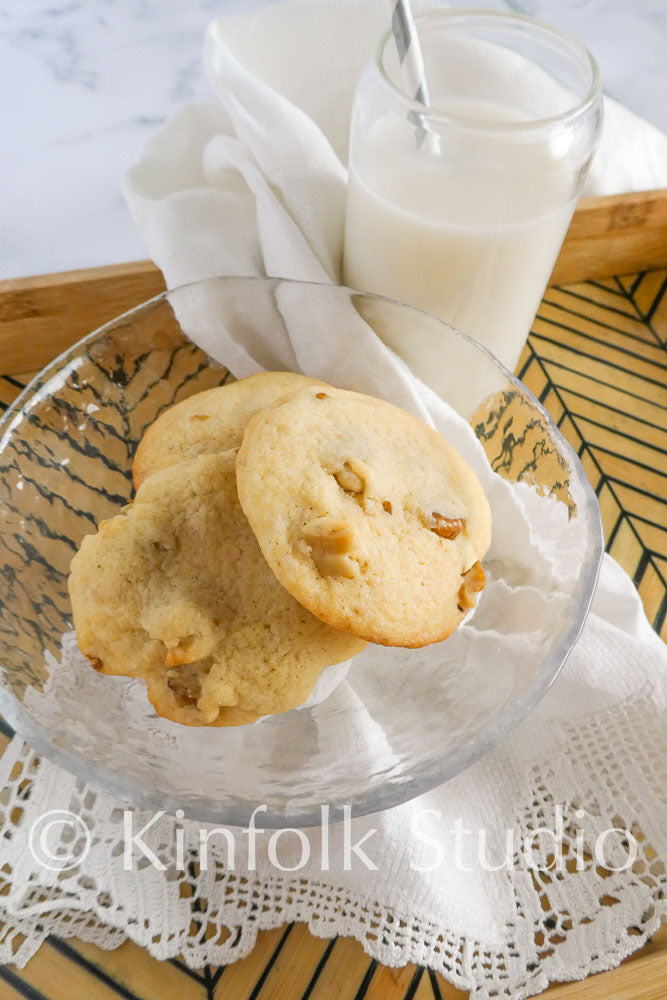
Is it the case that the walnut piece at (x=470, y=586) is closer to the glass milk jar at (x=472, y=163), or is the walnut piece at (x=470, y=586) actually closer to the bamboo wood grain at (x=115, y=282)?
the glass milk jar at (x=472, y=163)

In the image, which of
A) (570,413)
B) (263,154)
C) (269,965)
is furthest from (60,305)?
(269,965)

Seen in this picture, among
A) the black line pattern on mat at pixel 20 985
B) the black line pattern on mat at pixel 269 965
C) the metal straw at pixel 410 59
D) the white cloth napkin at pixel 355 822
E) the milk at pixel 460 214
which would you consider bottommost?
the black line pattern on mat at pixel 20 985

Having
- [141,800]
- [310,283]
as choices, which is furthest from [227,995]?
[310,283]

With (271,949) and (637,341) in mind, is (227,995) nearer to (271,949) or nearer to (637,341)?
(271,949)

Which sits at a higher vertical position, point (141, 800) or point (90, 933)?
point (141, 800)

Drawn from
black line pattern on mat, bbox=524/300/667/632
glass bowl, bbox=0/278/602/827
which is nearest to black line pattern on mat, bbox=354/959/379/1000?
glass bowl, bbox=0/278/602/827

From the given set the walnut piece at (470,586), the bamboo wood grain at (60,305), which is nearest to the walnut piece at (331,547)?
the walnut piece at (470,586)
